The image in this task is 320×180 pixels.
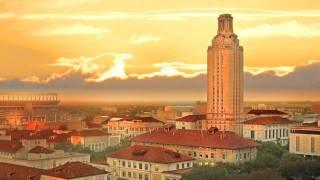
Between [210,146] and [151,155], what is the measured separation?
5.79 m

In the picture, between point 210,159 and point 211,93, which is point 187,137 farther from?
point 211,93

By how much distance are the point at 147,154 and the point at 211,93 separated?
26.2 metres

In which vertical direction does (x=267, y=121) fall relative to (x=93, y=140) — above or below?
above

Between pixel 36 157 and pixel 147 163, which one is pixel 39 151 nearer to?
pixel 36 157

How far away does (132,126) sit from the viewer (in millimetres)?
64312

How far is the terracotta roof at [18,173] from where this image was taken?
29.0 metres

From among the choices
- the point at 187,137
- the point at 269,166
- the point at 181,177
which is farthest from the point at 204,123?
the point at 181,177

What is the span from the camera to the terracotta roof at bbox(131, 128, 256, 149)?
3831 centimetres

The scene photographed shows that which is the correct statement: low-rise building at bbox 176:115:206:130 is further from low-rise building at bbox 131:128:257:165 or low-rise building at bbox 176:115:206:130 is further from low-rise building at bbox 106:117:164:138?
low-rise building at bbox 131:128:257:165

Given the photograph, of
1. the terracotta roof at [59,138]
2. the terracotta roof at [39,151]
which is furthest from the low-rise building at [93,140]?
the terracotta roof at [39,151]

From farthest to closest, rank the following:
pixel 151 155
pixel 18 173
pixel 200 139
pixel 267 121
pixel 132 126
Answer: pixel 132 126
pixel 267 121
pixel 200 139
pixel 151 155
pixel 18 173

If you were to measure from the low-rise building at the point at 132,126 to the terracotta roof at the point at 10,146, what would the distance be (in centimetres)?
2324

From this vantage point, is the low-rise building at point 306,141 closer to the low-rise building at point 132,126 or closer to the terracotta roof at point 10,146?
A: the low-rise building at point 132,126

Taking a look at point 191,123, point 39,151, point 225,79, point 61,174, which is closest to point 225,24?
A: point 225,79
